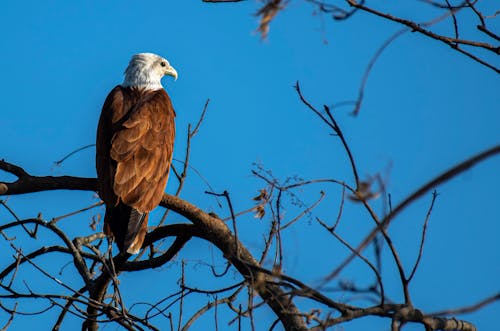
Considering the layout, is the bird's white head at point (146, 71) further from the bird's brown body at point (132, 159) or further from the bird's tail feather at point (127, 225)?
the bird's tail feather at point (127, 225)

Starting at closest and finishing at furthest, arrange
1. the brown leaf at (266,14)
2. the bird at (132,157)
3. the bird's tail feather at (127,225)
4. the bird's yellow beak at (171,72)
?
1. the brown leaf at (266,14)
2. the bird's tail feather at (127,225)
3. the bird at (132,157)
4. the bird's yellow beak at (171,72)

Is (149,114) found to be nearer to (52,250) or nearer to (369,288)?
(52,250)

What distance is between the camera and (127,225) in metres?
4.87

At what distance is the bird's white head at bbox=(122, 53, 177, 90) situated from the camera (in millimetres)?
6473

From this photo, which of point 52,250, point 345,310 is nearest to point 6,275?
point 52,250


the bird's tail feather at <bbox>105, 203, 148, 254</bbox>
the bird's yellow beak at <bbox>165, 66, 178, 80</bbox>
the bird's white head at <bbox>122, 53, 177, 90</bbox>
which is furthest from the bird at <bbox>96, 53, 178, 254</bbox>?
the bird's yellow beak at <bbox>165, 66, 178, 80</bbox>

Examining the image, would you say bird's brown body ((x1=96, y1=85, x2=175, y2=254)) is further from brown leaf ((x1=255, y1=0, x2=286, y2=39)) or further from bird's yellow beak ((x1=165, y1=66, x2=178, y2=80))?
brown leaf ((x1=255, y1=0, x2=286, y2=39))

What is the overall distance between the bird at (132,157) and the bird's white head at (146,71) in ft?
1.05

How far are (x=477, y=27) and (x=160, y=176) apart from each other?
294 cm

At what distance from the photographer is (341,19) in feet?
7.25

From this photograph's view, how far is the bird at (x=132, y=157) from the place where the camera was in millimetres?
4891

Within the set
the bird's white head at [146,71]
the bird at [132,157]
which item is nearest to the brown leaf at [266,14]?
the bird at [132,157]

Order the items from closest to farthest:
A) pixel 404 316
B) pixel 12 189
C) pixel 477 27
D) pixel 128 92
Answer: pixel 404 316 → pixel 477 27 → pixel 12 189 → pixel 128 92

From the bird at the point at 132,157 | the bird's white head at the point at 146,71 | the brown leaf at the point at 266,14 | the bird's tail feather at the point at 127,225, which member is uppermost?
the bird's white head at the point at 146,71
